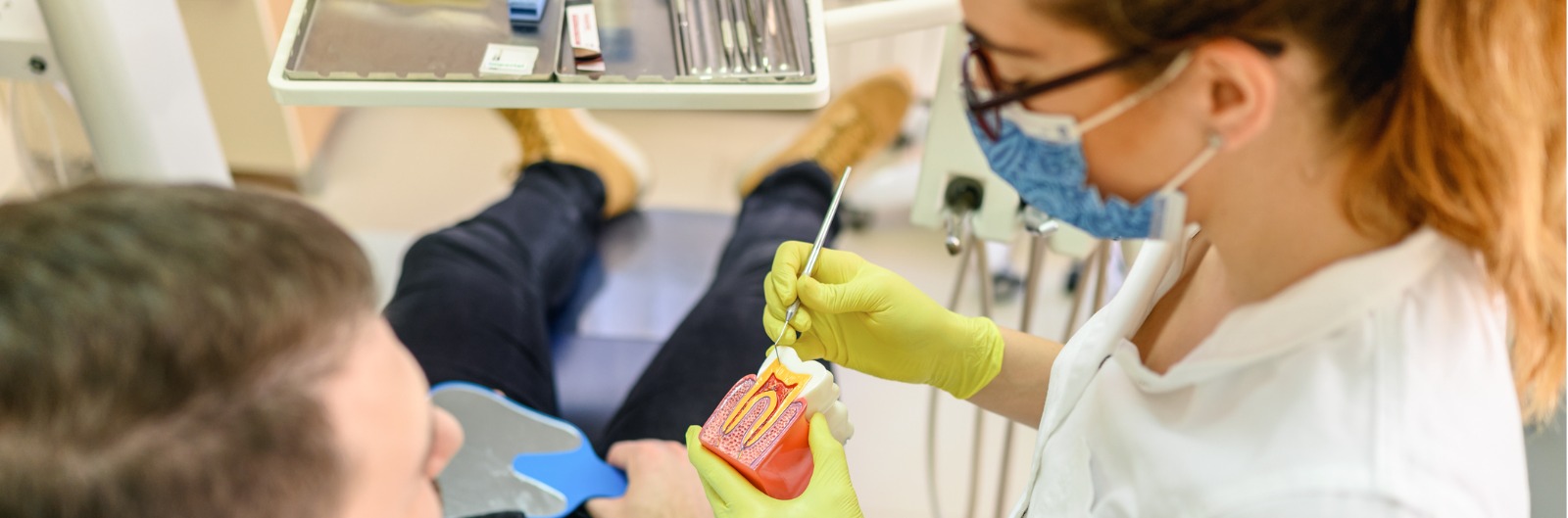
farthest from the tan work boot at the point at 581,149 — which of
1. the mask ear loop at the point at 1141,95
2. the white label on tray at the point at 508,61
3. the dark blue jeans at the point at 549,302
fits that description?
the mask ear loop at the point at 1141,95

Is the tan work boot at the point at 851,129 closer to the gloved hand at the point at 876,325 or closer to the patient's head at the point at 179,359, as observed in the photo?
the gloved hand at the point at 876,325

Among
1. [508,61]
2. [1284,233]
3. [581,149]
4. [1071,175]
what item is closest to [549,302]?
[581,149]

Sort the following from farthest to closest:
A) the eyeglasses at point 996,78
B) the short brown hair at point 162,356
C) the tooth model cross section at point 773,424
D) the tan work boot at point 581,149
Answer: the tan work boot at point 581,149 < the tooth model cross section at point 773,424 < the eyeglasses at point 996,78 < the short brown hair at point 162,356

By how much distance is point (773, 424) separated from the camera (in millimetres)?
993

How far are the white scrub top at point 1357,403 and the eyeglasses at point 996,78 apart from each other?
8.0 inches

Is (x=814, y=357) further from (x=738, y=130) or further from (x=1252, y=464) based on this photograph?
(x=738, y=130)

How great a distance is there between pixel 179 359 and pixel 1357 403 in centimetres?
72

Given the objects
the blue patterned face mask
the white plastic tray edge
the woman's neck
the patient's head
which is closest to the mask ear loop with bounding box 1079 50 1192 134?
the blue patterned face mask

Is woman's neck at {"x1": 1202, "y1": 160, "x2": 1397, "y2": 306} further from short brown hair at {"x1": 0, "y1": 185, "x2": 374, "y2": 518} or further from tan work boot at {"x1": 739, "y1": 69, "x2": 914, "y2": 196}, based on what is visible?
tan work boot at {"x1": 739, "y1": 69, "x2": 914, "y2": 196}

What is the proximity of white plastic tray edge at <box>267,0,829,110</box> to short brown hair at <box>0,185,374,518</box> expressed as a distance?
1.11 ft

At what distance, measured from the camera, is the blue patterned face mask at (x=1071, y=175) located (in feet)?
2.57

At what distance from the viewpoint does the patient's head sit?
58cm

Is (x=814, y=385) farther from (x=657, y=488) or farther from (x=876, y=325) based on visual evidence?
(x=657, y=488)

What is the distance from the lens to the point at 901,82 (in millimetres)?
2156
